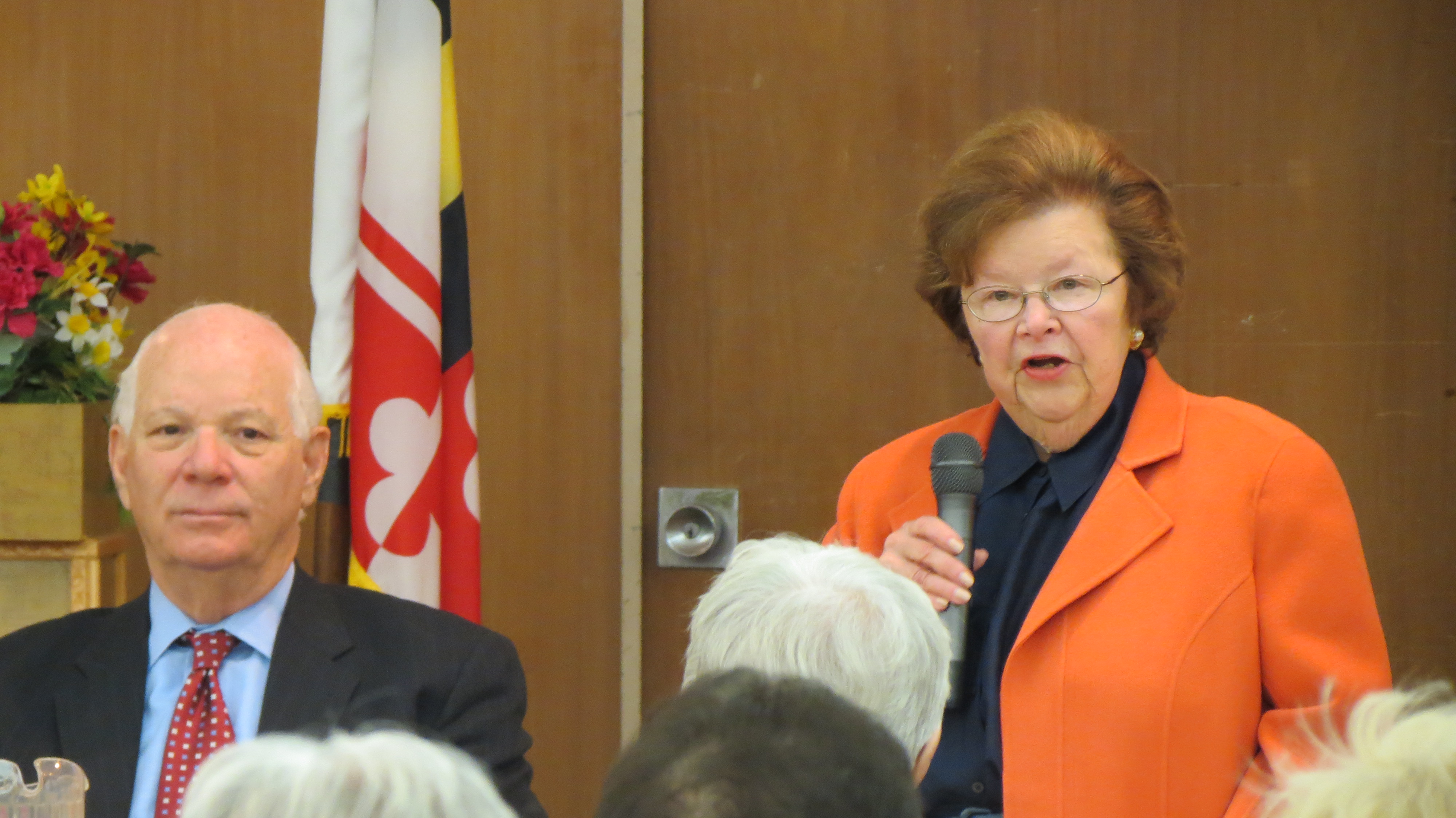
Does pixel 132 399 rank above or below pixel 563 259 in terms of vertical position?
below

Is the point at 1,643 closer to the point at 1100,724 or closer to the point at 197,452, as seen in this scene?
the point at 197,452

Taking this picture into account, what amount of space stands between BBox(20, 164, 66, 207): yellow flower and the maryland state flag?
0.56 meters

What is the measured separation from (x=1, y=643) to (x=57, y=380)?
0.66m

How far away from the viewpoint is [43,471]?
7.91ft

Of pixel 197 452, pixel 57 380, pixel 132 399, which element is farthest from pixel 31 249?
pixel 197 452

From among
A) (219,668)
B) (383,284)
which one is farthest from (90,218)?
(219,668)

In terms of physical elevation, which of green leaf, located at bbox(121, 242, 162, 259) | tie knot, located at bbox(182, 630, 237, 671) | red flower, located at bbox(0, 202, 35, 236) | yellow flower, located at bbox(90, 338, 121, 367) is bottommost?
tie knot, located at bbox(182, 630, 237, 671)

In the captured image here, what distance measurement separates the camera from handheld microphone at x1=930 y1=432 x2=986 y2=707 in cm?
180

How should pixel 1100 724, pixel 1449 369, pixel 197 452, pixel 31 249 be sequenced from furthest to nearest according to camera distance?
1. pixel 1449 369
2. pixel 31 249
3. pixel 197 452
4. pixel 1100 724

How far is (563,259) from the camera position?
302cm

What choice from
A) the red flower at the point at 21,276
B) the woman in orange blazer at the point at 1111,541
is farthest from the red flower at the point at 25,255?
the woman in orange blazer at the point at 1111,541

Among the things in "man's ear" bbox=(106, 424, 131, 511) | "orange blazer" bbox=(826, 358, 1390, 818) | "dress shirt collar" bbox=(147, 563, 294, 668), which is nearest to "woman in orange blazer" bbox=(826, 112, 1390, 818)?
"orange blazer" bbox=(826, 358, 1390, 818)

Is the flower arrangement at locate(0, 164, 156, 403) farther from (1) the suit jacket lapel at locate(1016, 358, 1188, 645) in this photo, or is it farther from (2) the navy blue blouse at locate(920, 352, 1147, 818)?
(1) the suit jacket lapel at locate(1016, 358, 1188, 645)

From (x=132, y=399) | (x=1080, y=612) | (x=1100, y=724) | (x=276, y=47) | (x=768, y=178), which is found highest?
(x=276, y=47)
